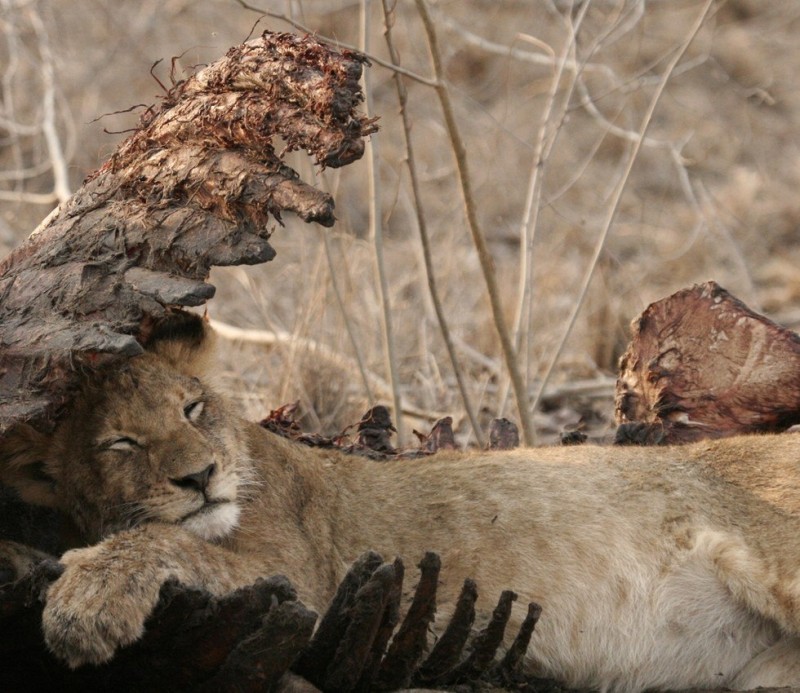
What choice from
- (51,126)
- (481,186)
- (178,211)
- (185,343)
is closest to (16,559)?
(185,343)

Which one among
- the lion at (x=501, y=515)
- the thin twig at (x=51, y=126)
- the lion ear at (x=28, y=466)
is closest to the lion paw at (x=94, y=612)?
the lion at (x=501, y=515)

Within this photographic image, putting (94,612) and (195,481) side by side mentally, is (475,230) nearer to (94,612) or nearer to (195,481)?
(195,481)

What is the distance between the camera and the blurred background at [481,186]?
20.5 ft

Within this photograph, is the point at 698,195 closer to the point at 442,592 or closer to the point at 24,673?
the point at 442,592

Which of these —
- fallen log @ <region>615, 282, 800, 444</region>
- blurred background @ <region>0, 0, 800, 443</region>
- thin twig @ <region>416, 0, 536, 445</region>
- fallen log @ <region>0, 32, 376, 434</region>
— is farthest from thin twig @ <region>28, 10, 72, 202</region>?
fallen log @ <region>615, 282, 800, 444</region>

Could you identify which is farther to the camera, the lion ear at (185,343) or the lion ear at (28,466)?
the lion ear at (185,343)

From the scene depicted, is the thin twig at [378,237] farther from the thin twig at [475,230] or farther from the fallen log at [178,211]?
the fallen log at [178,211]

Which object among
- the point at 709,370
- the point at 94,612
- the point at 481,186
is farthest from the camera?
the point at 481,186

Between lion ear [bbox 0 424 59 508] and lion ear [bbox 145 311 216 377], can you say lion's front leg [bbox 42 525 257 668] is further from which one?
lion ear [bbox 145 311 216 377]

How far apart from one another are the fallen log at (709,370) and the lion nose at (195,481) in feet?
6.30

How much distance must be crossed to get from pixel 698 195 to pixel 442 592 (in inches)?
365

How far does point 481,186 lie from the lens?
10.6 metres

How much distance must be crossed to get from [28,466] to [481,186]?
25.1ft

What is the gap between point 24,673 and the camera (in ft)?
9.45
